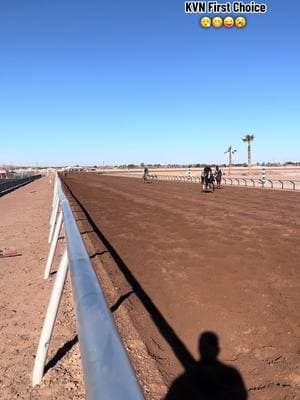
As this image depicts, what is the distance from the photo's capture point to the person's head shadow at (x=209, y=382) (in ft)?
12.3

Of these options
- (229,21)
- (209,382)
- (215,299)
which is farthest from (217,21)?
(209,382)

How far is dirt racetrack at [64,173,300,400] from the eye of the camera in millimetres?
4145

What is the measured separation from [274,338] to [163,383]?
1.53 metres

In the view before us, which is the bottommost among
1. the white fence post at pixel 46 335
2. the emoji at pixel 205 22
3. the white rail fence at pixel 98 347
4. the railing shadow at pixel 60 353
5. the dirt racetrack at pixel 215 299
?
the dirt racetrack at pixel 215 299

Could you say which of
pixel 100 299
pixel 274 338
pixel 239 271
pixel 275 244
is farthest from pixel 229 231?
pixel 100 299

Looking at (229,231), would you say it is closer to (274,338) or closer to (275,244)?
(275,244)

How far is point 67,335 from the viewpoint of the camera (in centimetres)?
513

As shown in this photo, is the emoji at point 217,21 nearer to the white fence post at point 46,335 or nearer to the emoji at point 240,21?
the emoji at point 240,21

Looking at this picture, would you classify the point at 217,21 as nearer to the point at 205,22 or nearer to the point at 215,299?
the point at 205,22

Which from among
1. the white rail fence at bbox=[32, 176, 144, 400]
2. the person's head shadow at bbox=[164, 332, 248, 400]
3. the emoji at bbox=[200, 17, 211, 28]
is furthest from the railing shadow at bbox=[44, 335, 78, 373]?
the emoji at bbox=[200, 17, 211, 28]

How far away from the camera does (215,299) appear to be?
6.29 meters

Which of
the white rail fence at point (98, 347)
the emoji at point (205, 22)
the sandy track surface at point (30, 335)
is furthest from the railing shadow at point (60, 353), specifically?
the emoji at point (205, 22)

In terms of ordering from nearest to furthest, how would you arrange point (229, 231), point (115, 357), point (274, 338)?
point (115, 357), point (274, 338), point (229, 231)

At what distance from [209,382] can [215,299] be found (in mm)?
2342
